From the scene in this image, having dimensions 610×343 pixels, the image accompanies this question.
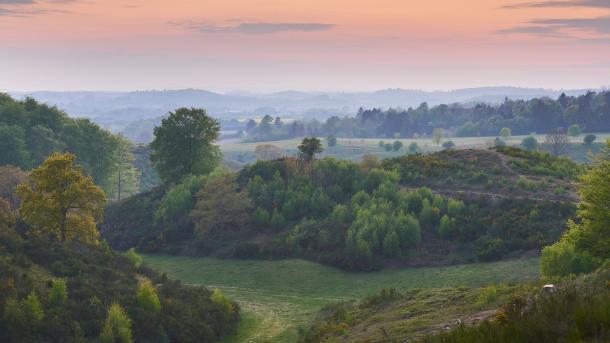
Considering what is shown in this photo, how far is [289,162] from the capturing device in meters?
55.7

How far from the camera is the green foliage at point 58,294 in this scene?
84.8 ft

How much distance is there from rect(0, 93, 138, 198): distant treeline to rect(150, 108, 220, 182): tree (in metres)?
15.4

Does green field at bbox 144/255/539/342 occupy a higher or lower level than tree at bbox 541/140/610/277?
lower

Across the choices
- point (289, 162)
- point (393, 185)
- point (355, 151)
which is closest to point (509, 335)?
point (393, 185)

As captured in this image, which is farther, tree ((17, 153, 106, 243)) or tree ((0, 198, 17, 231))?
tree ((17, 153, 106, 243))

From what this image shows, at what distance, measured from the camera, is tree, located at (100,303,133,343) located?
79.3 ft

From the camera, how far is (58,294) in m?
26.1

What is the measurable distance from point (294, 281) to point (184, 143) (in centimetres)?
2864

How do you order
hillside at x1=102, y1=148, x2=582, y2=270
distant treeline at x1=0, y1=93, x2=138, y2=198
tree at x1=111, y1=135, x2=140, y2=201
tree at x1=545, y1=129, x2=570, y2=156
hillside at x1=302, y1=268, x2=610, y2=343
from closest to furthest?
hillside at x1=302, y1=268, x2=610, y2=343, hillside at x1=102, y1=148, x2=582, y2=270, distant treeline at x1=0, y1=93, x2=138, y2=198, tree at x1=111, y1=135, x2=140, y2=201, tree at x1=545, y1=129, x2=570, y2=156

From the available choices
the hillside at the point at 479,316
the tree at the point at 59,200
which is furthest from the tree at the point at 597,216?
the tree at the point at 59,200

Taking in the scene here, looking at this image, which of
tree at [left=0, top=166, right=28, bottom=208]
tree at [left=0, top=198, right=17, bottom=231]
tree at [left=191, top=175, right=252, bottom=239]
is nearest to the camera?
tree at [left=0, top=198, right=17, bottom=231]

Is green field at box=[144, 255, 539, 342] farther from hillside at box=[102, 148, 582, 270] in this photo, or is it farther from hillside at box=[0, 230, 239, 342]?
hillside at box=[0, 230, 239, 342]

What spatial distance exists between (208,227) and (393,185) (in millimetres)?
15826

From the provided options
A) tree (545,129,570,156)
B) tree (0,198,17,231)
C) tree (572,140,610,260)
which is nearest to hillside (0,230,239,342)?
tree (0,198,17,231)
